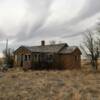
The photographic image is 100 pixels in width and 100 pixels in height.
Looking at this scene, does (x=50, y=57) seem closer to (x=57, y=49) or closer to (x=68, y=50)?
(x=57, y=49)

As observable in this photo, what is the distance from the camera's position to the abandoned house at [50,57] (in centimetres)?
3556

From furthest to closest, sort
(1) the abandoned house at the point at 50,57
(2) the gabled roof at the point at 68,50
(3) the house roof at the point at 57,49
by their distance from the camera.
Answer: (3) the house roof at the point at 57,49
(2) the gabled roof at the point at 68,50
(1) the abandoned house at the point at 50,57

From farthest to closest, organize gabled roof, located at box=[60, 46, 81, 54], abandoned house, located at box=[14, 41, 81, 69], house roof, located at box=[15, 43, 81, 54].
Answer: house roof, located at box=[15, 43, 81, 54] < gabled roof, located at box=[60, 46, 81, 54] < abandoned house, located at box=[14, 41, 81, 69]

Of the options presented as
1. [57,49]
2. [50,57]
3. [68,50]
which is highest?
[57,49]

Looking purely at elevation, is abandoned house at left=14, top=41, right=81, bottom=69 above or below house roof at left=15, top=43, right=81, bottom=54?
below

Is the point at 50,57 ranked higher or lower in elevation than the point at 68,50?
lower

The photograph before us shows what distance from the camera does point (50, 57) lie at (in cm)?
3725

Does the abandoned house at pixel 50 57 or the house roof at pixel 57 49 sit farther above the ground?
the house roof at pixel 57 49

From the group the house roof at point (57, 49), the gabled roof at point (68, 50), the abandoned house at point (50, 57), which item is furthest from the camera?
the house roof at point (57, 49)

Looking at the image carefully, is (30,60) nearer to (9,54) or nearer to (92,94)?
(9,54)

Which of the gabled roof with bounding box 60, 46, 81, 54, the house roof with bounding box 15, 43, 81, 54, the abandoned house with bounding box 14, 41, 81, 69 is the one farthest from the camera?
the house roof with bounding box 15, 43, 81, 54

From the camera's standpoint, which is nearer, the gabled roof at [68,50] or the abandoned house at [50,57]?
the abandoned house at [50,57]

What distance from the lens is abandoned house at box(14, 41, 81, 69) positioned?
35562 mm

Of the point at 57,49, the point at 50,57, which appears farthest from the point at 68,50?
the point at 50,57
